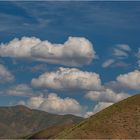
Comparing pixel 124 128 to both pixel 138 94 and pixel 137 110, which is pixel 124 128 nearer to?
pixel 137 110

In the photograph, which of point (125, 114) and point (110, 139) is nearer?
point (110, 139)

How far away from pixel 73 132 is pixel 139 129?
66.6 feet

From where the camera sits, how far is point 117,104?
146500 millimetres

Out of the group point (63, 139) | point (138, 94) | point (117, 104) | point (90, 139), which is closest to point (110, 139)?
point (90, 139)

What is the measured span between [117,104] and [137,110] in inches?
411

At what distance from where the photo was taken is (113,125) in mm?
127875

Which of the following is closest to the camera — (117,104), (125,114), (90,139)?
(90,139)

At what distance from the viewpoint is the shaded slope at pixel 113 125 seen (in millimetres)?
123125

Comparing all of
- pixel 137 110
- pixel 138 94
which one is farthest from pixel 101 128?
pixel 138 94

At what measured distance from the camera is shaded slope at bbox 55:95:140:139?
12312cm

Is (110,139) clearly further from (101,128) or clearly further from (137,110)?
(137,110)

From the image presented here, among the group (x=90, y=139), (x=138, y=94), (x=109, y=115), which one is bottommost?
(x=90, y=139)

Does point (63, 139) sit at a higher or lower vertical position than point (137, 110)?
lower

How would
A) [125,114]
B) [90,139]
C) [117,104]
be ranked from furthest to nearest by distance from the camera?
1. [117,104]
2. [125,114]
3. [90,139]
